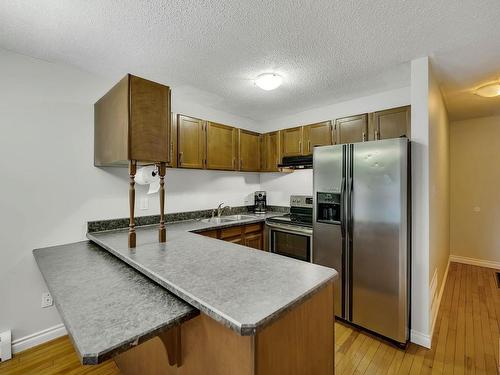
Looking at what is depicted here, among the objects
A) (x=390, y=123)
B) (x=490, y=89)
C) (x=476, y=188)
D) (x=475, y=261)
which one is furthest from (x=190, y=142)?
(x=475, y=261)

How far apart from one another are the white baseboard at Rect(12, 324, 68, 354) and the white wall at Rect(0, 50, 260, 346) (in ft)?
0.12

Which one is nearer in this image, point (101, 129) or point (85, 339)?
point (85, 339)

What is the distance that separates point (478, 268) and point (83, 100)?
5.98 meters

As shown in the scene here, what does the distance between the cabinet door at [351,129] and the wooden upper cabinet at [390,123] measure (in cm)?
Result: 7

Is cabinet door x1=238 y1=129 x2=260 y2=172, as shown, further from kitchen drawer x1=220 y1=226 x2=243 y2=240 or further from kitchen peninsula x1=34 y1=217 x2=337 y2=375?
kitchen peninsula x1=34 y1=217 x2=337 y2=375

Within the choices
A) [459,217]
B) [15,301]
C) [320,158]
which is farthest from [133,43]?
[459,217]

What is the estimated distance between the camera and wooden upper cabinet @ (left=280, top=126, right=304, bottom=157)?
3.39 m

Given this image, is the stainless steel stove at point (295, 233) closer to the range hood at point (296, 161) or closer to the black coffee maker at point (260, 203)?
the range hood at point (296, 161)

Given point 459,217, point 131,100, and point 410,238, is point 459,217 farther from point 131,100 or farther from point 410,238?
point 131,100

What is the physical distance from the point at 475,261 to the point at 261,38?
4973 mm

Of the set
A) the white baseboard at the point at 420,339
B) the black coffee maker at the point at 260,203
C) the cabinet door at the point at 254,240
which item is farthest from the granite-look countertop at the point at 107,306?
the black coffee maker at the point at 260,203

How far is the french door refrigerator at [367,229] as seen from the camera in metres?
2.05

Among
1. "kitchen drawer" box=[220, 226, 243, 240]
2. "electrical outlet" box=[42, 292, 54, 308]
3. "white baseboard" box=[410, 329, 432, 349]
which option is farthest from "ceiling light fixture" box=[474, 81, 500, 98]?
"electrical outlet" box=[42, 292, 54, 308]

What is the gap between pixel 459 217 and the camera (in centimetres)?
423
